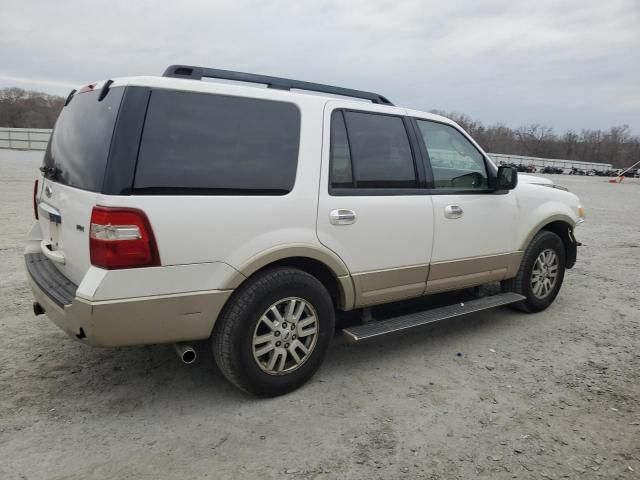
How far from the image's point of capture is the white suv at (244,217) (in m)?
2.72

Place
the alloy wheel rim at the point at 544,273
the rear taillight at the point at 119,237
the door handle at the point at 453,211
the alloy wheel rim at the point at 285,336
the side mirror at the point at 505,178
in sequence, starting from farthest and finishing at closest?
the alloy wheel rim at the point at 544,273, the side mirror at the point at 505,178, the door handle at the point at 453,211, the alloy wheel rim at the point at 285,336, the rear taillight at the point at 119,237

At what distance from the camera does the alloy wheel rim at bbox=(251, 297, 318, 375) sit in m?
3.20

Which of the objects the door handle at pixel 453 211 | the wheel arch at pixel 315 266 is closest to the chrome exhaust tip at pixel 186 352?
the wheel arch at pixel 315 266

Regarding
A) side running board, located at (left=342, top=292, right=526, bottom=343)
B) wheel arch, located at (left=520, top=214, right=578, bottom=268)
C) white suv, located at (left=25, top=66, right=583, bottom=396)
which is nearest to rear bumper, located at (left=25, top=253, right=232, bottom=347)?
white suv, located at (left=25, top=66, right=583, bottom=396)

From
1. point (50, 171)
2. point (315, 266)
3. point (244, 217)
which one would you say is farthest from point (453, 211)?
point (50, 171)

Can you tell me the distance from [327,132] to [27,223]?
7.40 metres

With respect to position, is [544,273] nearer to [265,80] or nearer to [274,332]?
[274,332]

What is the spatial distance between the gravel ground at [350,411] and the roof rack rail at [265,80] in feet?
7.02

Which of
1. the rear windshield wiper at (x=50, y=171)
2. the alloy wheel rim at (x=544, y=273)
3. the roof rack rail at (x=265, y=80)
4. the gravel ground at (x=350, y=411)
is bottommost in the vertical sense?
the gravel ground at (x=350, y=411)

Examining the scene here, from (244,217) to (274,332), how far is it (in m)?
0.80

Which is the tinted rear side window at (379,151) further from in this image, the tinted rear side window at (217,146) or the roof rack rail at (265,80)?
the tinted rear side window at (217,146)

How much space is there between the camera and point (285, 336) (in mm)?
3291

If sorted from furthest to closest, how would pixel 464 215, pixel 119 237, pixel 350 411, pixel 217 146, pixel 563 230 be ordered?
pixel 563 230, pixel 464 215, pixel 350 411, pixel 217 146, pixel 119 237

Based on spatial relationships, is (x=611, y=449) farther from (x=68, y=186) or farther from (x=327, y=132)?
(x=68, y=186)
